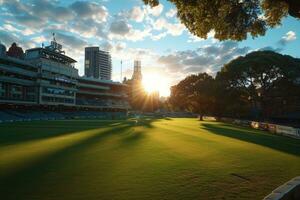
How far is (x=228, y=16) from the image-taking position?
14.8m

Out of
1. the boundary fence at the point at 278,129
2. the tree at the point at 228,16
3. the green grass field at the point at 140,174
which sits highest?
the tree at the point at 228,16

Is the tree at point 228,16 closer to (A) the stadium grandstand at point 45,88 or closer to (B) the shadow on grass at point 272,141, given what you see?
(B) the shadow on grass at point 272,141

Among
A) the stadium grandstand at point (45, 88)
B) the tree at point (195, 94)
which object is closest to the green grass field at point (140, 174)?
the stadium grandstand at point (45, 88)

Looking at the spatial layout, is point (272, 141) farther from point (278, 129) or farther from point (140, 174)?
point (140, 174)

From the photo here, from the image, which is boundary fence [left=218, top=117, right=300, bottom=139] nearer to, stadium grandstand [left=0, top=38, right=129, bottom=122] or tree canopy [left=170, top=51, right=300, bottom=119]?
tree canopy [left=170, top=51, right=300, bottom=119]

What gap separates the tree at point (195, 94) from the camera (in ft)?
298

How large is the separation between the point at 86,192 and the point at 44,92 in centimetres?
9330

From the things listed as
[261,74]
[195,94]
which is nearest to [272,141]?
[261,74]

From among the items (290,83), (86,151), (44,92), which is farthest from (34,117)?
(86,151)

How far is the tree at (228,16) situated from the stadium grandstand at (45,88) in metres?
64.6

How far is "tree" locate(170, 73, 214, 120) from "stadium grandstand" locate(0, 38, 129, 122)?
32.1 metres

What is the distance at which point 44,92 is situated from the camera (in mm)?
98562

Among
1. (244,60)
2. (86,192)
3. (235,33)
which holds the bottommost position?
(86,192)

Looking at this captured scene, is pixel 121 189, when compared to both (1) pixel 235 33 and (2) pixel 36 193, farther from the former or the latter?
(1) pixel 235 33
